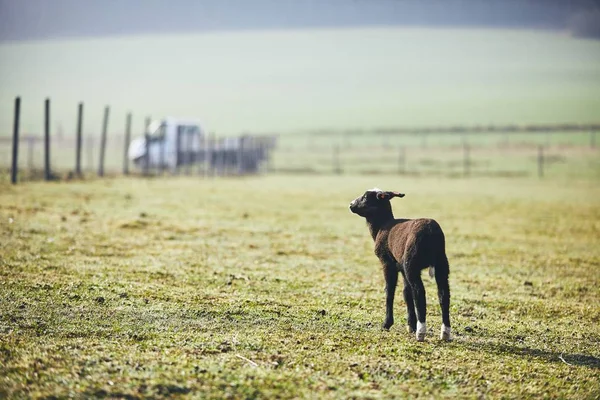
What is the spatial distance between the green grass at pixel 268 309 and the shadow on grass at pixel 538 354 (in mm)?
39

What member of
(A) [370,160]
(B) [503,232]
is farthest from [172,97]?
(B) [503,232]

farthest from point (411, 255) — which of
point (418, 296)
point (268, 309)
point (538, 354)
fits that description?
point (268, 309)

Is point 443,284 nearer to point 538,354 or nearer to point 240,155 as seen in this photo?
point 538,354

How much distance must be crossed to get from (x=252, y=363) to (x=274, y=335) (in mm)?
1327

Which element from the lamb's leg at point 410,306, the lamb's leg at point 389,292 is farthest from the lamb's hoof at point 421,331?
the lamb's leg at point 389,292

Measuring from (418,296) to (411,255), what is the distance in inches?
17.0

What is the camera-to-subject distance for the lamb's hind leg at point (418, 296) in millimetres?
8688

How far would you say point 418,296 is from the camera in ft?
28.5

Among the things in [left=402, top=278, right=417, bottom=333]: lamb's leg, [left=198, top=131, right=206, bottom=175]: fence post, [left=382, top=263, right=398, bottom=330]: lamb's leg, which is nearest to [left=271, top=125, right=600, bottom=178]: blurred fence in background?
[left=198, top=131, right=206, bottom=175]: fence post

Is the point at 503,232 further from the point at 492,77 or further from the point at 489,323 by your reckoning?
the point at 492,77

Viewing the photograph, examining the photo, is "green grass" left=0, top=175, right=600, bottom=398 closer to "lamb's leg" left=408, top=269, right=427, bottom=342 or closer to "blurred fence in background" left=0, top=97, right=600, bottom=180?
→ "lamb's leg" left=408, top=269, right=427, bottom=342

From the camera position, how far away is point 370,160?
65875 mm

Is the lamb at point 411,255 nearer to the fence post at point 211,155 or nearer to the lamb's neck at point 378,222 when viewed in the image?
the lamb's neck at point 378,222

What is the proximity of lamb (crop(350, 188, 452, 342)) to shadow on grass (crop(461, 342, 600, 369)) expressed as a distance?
38cm
